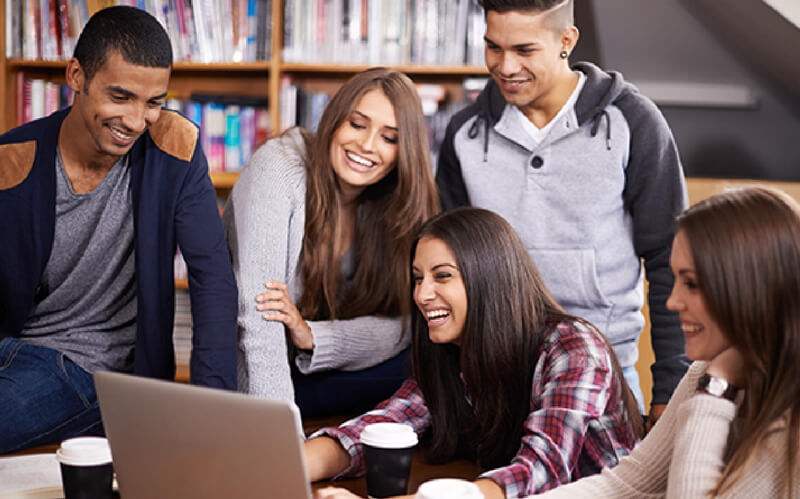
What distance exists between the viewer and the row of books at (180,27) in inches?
119

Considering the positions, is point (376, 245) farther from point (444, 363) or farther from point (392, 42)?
point (392, 42)

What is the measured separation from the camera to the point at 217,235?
1.85 metres

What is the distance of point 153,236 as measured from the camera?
6.04ft

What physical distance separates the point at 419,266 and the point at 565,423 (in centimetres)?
45

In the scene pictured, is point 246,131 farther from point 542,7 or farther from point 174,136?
point 542,7

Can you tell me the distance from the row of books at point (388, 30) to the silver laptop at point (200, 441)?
7.16 ft

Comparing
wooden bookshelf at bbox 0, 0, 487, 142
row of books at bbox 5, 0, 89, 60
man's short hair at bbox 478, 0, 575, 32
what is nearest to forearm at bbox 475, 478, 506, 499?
man's short hair at bbox 478, 0, 575, 32

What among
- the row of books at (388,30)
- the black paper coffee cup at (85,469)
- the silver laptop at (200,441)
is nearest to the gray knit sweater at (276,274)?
the black paper coffee cup at (85,469)

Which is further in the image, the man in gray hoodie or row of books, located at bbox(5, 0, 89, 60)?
row of books, located at bbox(5, 0, 89, 60)

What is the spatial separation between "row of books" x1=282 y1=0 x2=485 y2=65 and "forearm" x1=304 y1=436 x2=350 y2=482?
5.94 feet

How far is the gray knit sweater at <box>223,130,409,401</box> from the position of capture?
186cm

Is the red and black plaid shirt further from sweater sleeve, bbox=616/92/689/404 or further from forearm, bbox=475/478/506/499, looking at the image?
sweater sleeve, bbox=616/92/689/404

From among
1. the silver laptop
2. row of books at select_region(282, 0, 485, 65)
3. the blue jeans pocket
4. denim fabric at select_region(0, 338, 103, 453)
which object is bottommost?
denim fabric at select_region(0, 338, 103, 453)

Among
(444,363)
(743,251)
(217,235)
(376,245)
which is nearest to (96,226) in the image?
(217,235)
